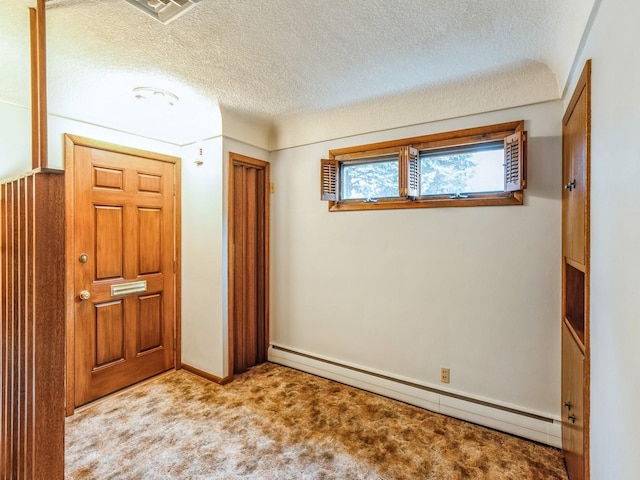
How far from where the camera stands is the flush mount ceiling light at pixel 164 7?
4.78ft

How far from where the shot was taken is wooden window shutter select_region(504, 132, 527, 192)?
201cm

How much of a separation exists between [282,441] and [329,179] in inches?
84.4

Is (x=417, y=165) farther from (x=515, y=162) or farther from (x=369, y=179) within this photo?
(x=515, y=162)

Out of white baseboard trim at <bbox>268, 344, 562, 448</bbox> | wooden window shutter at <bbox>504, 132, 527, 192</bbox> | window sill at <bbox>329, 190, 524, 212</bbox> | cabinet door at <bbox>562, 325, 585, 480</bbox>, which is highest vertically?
wooden window shutter at <bbox>504, 132, 527, 192</bbox>

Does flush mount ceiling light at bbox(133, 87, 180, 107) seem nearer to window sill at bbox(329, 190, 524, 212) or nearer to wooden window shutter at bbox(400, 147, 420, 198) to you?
window sill at bbox(329, 190, 524, 212)

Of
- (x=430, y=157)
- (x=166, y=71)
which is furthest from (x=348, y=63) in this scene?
(x=166, y=71)

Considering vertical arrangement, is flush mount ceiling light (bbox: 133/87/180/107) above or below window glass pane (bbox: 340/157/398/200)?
above

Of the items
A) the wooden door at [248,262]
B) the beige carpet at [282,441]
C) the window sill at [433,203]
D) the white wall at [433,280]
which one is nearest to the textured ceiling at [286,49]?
the white wall at [433,280]

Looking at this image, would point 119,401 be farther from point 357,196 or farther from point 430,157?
point 430,157

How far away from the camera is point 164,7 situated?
1.53 m

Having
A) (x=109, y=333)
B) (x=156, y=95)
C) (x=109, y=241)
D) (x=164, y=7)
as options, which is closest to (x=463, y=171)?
(x=164, y=7)

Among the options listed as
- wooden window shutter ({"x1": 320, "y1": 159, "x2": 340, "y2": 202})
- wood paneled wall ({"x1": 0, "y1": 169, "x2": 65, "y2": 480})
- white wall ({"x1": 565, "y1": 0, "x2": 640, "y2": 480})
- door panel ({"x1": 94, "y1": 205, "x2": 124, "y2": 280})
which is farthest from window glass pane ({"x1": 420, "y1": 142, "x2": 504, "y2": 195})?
door panel ({"x1": 94, "y1": 205, "x2": 124, "y2": 280})

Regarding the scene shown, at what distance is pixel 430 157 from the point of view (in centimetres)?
257

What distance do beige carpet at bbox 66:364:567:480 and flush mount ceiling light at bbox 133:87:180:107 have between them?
2.49m
